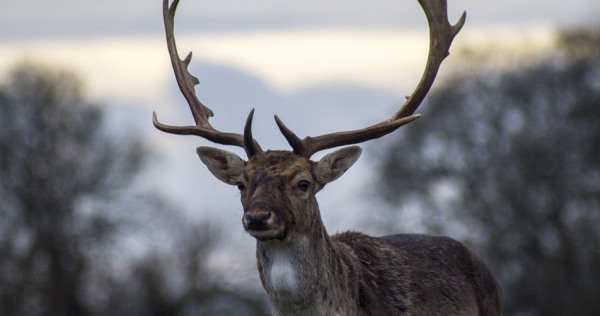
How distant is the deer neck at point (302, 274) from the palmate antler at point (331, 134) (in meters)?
0.87

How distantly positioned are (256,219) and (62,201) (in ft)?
165

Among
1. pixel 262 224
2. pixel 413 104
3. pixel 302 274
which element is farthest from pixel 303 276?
pixel 413 104

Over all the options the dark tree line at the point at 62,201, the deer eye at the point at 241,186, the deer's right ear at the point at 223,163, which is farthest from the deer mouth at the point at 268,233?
the dark tree line at the point at 62,201

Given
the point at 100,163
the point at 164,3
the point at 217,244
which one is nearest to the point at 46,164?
the point at 100,163

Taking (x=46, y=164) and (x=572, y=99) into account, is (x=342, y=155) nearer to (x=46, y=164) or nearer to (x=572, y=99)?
(x=572, y=99)

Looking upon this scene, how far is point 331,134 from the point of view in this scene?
51.9 feet

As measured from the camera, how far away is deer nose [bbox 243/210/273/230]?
46.7 ft

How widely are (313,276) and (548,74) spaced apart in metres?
46.5

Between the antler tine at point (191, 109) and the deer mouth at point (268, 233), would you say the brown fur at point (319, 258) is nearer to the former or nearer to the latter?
the deer mouth at point (268, 233)

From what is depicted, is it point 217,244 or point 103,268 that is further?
point 103,268

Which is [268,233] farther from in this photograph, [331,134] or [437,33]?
[437,33]

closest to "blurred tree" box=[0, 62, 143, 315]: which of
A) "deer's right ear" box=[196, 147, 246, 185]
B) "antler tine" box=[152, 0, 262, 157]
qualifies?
"antler tine" box=[152, 0, 262, 157]

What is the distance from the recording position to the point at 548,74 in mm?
60406

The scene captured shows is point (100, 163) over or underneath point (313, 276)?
over
